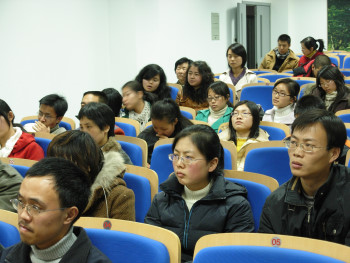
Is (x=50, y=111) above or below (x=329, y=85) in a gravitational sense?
below

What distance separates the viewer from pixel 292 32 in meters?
13.2

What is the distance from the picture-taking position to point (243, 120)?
3.96m

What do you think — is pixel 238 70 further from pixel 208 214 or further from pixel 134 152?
pixel 208 214

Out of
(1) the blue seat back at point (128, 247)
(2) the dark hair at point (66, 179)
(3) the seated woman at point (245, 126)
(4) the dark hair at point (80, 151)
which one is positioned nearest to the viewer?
(2) the dark hair at point (66, 179)

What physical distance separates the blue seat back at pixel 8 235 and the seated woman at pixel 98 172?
0.43m

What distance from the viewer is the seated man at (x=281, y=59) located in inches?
361

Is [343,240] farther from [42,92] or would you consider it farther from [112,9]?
[112,9]

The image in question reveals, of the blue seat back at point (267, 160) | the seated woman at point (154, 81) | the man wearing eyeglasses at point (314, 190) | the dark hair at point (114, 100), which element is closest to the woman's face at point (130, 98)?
the dark hair at point (114, 100)

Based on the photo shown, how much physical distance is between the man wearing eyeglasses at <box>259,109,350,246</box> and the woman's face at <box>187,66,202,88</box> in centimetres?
361

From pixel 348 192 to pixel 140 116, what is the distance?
3.28 m

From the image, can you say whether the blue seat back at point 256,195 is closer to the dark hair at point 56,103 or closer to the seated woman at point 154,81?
the dark hair at point 56,103

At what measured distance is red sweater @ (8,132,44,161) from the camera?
3.65m

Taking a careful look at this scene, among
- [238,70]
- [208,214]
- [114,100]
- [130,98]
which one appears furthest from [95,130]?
→ [238,70]

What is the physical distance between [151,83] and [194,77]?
0.50 m
